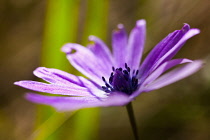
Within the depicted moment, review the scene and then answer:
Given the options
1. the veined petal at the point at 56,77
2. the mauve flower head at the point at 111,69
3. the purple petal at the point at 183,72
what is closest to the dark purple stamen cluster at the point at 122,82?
the mauve flower head at the point at 111,69

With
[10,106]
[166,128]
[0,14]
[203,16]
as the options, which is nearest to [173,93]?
[166,128]

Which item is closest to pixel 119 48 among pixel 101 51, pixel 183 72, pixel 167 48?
pixel 101 51

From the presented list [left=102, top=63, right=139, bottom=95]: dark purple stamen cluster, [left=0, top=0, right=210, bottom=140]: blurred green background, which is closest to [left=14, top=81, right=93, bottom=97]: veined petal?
[left=102, top=63, right=139, bottom=95]: dark purple stamen cluster

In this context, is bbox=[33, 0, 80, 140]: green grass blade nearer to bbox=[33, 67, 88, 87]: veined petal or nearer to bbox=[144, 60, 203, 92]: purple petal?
bbox=[33, 67, 88, 87]: veined petal

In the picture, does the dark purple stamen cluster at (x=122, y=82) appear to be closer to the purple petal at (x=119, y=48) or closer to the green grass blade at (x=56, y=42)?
the purple petal at (x=119, y=48)

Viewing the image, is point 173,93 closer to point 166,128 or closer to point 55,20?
point 166,128

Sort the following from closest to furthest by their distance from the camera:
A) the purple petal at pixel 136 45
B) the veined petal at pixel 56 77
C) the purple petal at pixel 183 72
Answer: the purple petal at pixel 183 72 → the veined petal at pixel 56 77 → the purple petal at pixel 136 45
